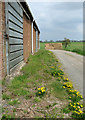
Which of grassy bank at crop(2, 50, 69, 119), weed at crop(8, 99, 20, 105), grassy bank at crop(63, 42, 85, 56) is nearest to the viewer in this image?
grassy bank at crop(2, 50, 69, 119)

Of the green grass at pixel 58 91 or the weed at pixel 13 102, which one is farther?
the green grass at pixel 58 91

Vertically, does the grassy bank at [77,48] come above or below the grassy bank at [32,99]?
above

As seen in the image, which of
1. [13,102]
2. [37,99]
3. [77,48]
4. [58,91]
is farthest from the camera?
[77,48]

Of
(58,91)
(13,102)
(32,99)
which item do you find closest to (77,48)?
(58,91)

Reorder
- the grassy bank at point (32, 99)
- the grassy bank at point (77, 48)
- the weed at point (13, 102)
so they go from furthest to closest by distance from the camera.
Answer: the grassy bank at point (77, 48) < the weed at point (13, 102) < the grassy bank at point (32, 99)

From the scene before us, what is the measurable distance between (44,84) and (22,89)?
0.90 m

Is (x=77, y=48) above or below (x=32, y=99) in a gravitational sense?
above

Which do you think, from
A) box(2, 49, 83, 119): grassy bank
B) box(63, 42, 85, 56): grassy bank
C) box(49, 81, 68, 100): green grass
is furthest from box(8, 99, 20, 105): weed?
box(63, 42, 85, 56): grassy bank

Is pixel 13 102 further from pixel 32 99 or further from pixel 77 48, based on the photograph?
pixel 77 48

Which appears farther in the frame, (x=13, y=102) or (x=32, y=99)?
(x=32, y=99)

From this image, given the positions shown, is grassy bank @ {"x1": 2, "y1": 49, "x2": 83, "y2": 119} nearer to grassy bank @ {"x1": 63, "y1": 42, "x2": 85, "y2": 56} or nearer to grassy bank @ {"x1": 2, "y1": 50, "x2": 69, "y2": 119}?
grassy bank @ {"x1": 2, "y1": 50, "x2": 69, "y2": 119}

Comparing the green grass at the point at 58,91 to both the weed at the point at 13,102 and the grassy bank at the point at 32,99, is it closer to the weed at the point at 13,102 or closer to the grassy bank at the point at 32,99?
the grassy bank at the point at 32,99

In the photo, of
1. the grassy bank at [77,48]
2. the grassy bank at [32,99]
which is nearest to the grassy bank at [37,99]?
the grassy bank at [32,99]

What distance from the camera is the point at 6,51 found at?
15.7 feet
